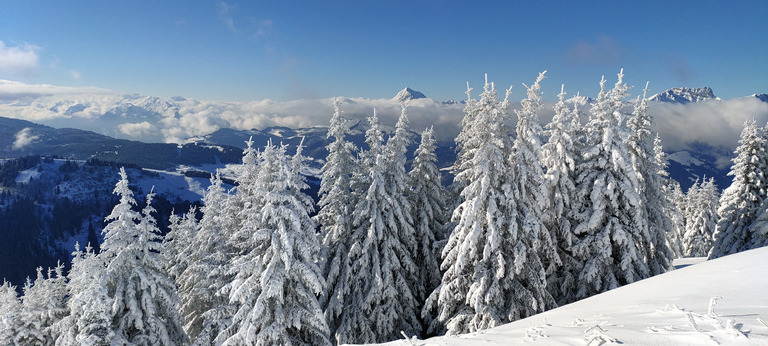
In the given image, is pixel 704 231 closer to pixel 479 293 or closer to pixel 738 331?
pixel 479 293

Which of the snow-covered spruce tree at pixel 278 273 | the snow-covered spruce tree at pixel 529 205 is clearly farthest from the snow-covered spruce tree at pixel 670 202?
the snow-covered spruce tree at pixel 278 273

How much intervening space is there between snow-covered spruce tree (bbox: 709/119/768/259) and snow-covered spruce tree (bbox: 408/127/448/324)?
817 inches

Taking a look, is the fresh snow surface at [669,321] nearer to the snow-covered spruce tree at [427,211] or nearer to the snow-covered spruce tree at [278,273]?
the snow-covered spruce tree at [278,273]

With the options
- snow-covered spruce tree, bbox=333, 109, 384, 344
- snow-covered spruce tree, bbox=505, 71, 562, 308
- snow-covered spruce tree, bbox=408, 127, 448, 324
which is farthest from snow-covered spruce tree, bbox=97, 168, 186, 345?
snow-covered spruce tree, bbox=505, 71, 562, 308

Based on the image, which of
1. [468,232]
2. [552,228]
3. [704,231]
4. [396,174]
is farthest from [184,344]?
[704,231]

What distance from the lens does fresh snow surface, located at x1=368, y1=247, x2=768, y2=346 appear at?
A: 5.46m

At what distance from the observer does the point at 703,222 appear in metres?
46.9

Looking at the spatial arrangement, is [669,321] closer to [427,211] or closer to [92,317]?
[427,211]

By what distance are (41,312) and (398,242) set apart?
2494 cm

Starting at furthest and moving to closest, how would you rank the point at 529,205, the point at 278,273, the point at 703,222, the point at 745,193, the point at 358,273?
1. the point at 703,222
2. the point at 745,193
3. the point at 358,273
4. the point at 529,205
5. the point at 278,273

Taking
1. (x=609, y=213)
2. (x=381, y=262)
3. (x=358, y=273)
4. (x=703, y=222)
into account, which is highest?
(x=609, y=213)

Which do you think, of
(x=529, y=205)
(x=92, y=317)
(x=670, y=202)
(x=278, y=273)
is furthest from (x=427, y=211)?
(x=670, y=202)

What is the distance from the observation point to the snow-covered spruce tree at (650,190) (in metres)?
20.1

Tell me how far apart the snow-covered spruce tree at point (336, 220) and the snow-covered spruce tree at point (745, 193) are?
26.7m
